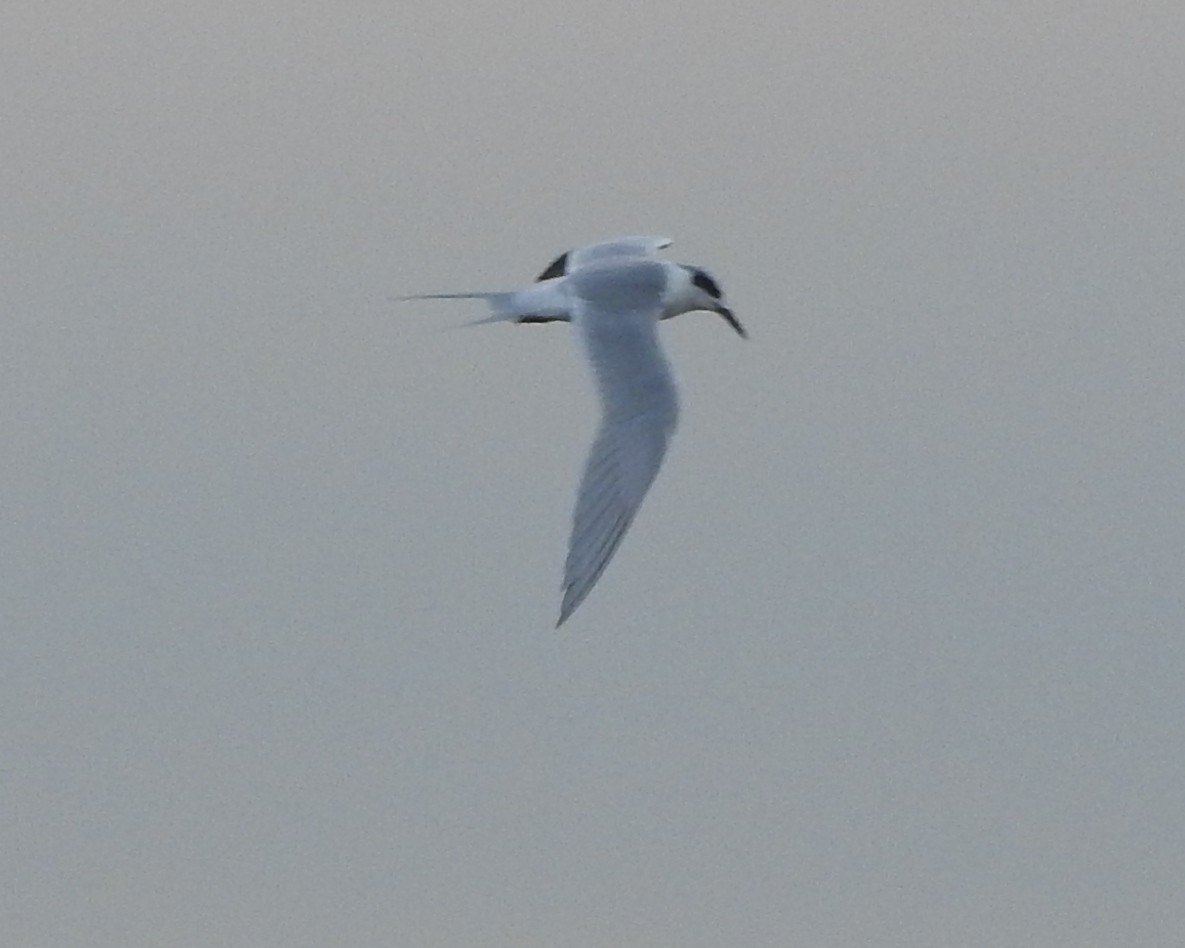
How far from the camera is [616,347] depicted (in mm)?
11344

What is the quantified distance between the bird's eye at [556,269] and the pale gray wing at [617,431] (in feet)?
3.14

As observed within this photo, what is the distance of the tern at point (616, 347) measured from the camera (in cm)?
1016

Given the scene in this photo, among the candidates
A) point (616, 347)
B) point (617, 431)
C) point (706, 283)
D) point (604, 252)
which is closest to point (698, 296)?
point (706, 283)

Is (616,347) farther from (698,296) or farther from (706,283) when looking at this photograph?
(706,283)

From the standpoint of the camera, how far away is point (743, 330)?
13.1 m

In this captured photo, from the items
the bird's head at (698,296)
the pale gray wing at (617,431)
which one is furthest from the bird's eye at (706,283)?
the pale gray wing at (617,431)

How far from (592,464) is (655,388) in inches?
28.2

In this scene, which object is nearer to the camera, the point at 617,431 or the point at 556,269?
the point at 617,431

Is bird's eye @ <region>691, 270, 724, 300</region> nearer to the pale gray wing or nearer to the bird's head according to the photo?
the bird's head

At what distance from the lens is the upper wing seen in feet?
42.1

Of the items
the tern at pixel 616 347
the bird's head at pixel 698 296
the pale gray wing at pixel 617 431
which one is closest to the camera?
the pale gray wing at pixel 617 431

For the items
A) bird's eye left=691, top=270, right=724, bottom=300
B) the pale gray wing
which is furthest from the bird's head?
the pale gray wing

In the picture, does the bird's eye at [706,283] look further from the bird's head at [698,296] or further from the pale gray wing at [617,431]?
the pale gray wing at [617,431]

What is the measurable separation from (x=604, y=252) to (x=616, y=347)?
1678 mm
